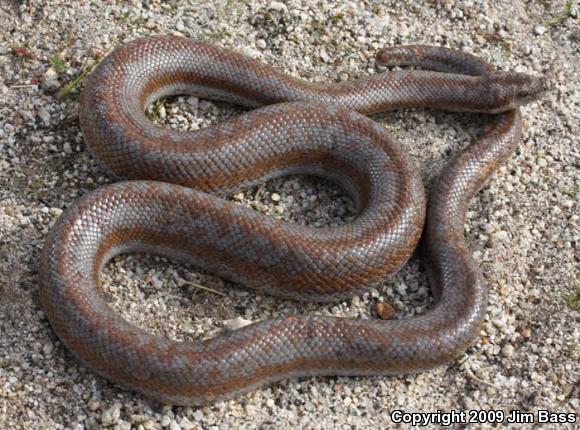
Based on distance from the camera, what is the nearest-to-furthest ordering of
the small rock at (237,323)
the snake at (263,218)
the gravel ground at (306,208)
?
the snake at (263,218) → the gravel ground at (306,208) → the small rock at (237,323)

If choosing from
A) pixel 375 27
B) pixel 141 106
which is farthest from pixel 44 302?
pixel 375 27

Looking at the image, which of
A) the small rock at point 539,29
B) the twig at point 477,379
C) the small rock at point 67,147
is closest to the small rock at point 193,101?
the small rock at point 67,147

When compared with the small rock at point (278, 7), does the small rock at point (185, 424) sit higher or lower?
lower

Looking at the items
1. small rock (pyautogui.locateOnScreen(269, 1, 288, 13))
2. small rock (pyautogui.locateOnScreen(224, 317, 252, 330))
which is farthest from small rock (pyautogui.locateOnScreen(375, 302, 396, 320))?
small rock (pyautogui.locateOnScreen(269, 1, 288, 13))

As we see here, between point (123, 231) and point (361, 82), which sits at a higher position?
point (361, 82)

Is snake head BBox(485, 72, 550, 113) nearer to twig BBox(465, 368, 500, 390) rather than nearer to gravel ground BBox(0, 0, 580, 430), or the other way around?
gravel ground BBox(0, 0, 580, 430)

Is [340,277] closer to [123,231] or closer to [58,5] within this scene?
[123,231]

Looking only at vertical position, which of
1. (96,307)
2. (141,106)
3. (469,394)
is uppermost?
(141,106)

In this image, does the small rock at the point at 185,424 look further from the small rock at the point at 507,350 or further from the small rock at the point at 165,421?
the small rock at the point at 507,350
